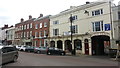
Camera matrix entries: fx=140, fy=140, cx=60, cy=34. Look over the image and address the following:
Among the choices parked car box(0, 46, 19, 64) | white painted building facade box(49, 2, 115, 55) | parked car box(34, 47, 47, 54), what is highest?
white painted building facade box(49, 2, 115, 55)

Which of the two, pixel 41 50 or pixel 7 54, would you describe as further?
pixel 41 50

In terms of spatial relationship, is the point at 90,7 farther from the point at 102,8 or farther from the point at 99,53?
the point at 99,53

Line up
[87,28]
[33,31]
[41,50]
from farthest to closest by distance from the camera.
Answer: [33,31] → [41,50] → [87,28]

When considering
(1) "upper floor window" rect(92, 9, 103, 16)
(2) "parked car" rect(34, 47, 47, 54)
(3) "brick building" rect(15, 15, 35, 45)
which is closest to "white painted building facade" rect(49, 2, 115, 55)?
(1) "upper floor window" rect(92, 9, 103, 16)

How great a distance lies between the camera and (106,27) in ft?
77.9

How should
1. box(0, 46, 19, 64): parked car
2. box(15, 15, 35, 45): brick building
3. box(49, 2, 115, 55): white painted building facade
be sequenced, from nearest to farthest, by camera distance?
1. box(0, 46, 19, 64): parked car
2. box(49, 2, 115, 55): white painted building facade
3. box(15, 15, 35, 45): brick building

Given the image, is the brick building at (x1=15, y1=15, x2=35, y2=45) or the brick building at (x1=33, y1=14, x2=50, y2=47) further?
the brick building at (x1=15, y1=15, x2=35, y2=45)

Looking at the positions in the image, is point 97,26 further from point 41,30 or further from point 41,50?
point 41,30

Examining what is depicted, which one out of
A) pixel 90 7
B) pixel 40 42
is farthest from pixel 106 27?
pixel 40 42

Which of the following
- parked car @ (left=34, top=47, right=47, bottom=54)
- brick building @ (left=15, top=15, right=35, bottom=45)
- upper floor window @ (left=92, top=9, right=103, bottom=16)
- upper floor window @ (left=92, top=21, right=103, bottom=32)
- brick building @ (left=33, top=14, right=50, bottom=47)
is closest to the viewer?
upper floor window @ (left=92, top=21, right=103, bottom=32)

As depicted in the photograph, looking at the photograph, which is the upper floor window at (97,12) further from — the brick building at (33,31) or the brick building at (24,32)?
the brick building at (24,32)

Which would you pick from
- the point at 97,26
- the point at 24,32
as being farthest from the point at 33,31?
the point at 97,26

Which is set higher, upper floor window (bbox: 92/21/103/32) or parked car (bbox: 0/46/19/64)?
upper floor window (bbox: 92/21/103/32)

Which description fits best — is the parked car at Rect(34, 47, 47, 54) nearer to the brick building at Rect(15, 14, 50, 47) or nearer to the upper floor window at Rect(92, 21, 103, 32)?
the brick building at Rect(15, 14, 50, 47)
